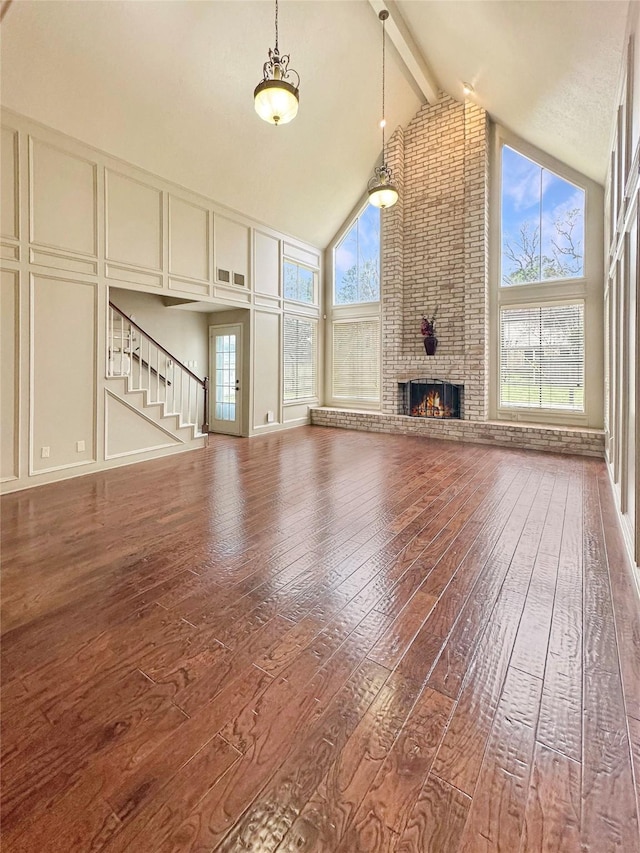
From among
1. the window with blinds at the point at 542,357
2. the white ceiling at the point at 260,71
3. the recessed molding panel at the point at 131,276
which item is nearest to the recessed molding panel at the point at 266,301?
the white ceiling at the point at 260,71

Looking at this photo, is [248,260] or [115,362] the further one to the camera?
[248,260]

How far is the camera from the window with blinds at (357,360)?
8.94 m

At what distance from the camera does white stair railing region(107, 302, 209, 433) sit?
5.53m

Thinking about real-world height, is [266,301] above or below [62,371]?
above

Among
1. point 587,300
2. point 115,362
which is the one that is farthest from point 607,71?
point 115,362

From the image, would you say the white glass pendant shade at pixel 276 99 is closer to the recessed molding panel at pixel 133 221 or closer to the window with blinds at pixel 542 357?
the recessed molding panel at pixel 133 221

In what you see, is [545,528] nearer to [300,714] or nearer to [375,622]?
[375,622]

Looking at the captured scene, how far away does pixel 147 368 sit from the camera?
255 inches

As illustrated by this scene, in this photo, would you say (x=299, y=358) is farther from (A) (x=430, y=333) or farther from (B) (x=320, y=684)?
(B) (x=320, y=684)

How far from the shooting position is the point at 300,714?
1.56 m

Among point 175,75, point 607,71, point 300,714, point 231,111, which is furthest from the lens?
point 231,111

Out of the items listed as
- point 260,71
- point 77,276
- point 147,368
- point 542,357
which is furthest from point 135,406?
point 542,357

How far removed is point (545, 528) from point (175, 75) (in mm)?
6520

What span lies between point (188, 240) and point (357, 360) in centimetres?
429
